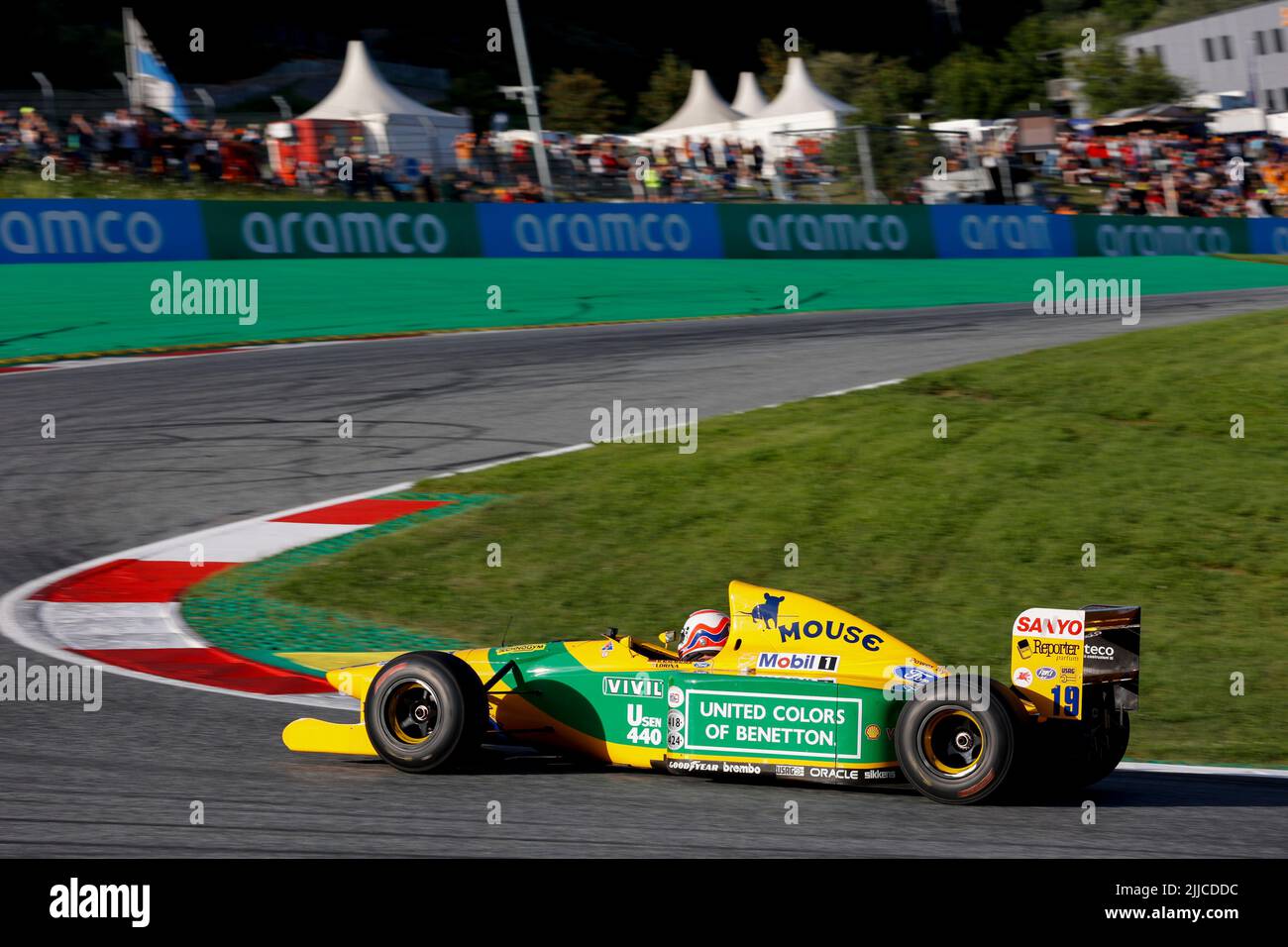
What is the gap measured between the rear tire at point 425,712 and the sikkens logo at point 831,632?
1.26 metres

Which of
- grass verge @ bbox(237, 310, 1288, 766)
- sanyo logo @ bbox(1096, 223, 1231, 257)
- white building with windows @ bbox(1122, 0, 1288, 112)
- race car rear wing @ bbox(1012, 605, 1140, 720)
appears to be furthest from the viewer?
white building with windows @ bbox(1122, 0, 1288, 112)

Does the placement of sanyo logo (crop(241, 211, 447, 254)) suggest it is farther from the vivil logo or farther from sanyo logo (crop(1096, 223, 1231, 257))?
the vivil logo

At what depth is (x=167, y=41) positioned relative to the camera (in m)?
58.9

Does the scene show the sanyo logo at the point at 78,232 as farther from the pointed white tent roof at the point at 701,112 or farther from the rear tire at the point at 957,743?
the pointed white tent roof at the point at 701,112

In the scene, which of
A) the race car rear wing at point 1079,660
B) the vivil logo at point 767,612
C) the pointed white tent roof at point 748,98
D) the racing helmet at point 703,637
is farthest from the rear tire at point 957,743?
the pointed white tent roof at point 748,98

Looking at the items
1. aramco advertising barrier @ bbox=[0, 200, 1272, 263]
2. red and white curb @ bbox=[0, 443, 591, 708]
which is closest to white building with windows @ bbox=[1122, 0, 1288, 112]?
aramco advertising barrier @ bbox=[0, 200, 1272, 263]

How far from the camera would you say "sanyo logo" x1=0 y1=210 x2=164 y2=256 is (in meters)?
20.4

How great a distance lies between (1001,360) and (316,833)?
1323 cm

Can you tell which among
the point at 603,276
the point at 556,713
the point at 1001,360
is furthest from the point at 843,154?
the point at 556,713

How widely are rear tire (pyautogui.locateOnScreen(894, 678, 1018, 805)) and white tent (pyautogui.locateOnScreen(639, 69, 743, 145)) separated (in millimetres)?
39610

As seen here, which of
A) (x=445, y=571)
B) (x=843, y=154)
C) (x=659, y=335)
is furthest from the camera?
(x=843, y=154)

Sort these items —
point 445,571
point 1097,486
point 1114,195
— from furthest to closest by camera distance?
1. point 1114,195
2. point 1097,486
3. point 445,571
